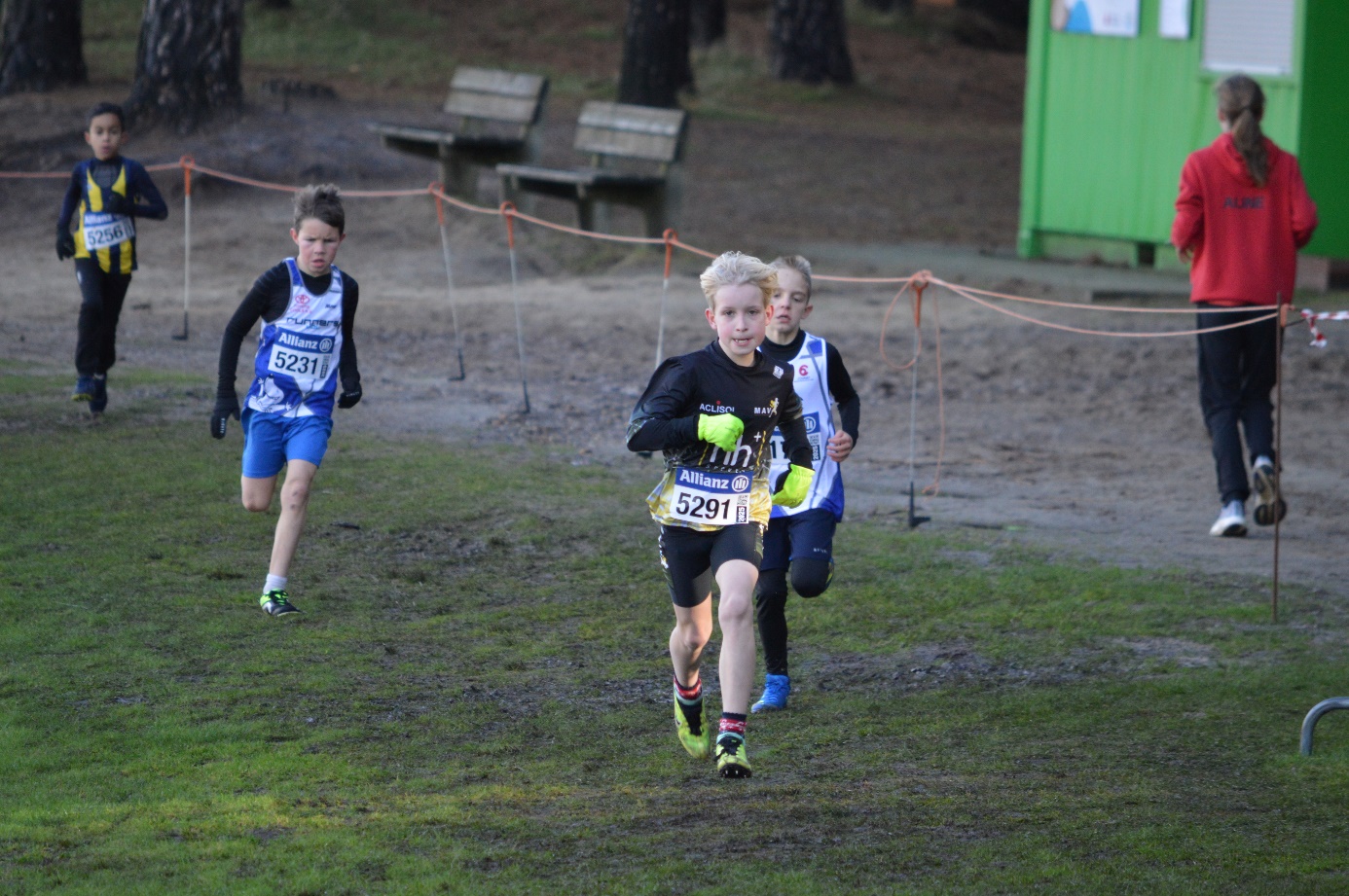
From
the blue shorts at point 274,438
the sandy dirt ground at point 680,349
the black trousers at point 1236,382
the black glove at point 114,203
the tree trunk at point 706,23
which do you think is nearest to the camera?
the blue shorts at point 274,438

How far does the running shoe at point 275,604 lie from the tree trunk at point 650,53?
53.6ft

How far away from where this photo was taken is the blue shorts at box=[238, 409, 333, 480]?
23.0 feet

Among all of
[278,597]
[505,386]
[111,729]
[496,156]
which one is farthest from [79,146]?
[111,729]

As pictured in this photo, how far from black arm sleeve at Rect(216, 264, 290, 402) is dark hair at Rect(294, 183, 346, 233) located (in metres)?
0.25

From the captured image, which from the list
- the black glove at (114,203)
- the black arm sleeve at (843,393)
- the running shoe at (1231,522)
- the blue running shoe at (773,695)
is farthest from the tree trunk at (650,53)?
the blue running shoe at (773,695)

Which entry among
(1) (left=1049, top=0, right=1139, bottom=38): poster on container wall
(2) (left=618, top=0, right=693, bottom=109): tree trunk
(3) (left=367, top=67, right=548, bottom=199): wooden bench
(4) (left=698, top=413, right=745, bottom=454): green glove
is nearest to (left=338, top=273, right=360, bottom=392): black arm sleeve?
(4) (left=698, top=413, right=745, bottom=454): green glove

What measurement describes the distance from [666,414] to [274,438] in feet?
8.29

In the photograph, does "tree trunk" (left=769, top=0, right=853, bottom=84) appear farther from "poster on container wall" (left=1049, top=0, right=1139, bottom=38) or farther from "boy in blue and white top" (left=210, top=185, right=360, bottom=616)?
"boy in blue and white top" (left=210, top=185, right=360, bottom=616)

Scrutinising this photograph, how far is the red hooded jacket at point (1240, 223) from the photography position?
28.9 ft

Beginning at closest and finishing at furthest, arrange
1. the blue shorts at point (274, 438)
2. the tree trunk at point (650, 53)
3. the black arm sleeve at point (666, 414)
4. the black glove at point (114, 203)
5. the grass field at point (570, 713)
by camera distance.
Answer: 1. the grass field at point (570, 713)
2. the black arm sleeve at point (666, 414)
3. the blue shorts at point (274, 438)
4. the black glove at point (114, 203)
5. the tree trunk at point (650, 53)

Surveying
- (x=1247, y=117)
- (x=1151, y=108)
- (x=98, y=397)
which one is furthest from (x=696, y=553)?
(x=1151, y=108)

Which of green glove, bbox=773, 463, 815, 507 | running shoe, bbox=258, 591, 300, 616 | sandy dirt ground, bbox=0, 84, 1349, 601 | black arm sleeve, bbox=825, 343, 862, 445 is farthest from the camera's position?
sandy dirt ground, bbox=0, 84, 1349, 601

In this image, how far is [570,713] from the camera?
19.4 feet

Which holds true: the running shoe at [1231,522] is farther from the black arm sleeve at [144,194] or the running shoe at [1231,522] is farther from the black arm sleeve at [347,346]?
the black arm sleeve at [144,194]
